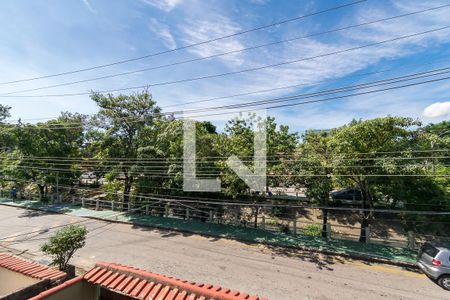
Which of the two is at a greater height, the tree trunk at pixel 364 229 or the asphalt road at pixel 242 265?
the tree trunk at pixel 364 229

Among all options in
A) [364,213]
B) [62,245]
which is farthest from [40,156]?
[364,213]

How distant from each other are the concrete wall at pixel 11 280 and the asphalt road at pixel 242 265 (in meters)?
3.48

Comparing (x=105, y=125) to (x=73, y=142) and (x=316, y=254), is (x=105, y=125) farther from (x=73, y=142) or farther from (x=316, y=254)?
(x=316, y=254)

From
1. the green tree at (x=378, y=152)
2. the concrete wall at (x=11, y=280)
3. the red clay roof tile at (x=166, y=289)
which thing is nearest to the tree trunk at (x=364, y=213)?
the green tree at (x=378, y=152)

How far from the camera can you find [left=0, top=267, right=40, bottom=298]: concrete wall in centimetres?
739

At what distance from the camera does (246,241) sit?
14.1m

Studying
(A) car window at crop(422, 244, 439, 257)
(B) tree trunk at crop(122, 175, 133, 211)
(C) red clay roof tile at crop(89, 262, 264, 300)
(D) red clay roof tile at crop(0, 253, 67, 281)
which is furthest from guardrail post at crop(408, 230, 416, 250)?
(B) tree trunk at crop(122, 175, 133, 211)

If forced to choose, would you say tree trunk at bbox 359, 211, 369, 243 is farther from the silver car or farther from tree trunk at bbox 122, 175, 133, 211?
tree trunk at bbox 122, 175, 133, 211

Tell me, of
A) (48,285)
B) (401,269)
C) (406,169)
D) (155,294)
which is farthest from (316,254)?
(48,285)

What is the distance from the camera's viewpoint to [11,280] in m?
7.70

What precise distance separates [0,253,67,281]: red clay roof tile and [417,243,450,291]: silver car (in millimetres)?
12092

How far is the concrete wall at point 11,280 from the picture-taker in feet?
24.3

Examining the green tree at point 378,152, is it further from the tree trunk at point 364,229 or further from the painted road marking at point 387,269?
the painted road marking at point 387,269

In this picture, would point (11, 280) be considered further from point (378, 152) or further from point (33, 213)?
point (33, 213)
